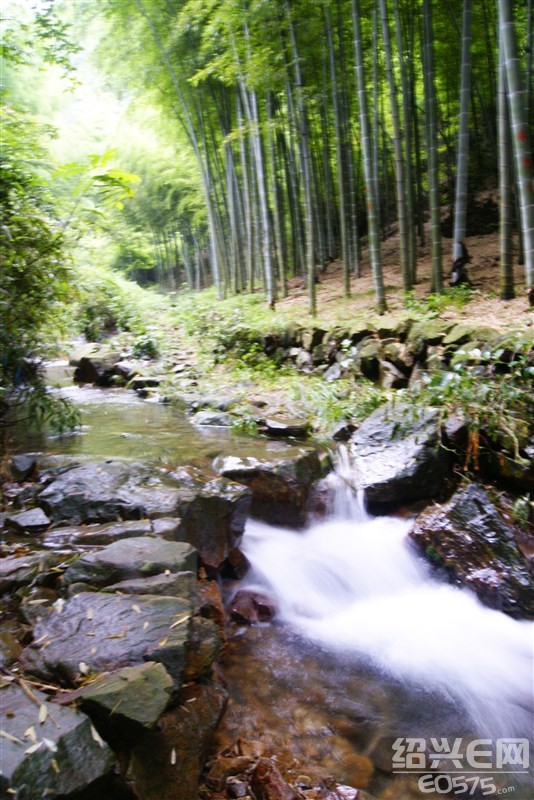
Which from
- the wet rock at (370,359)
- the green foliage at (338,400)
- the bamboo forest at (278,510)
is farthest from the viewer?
the wet rock at (370,359)

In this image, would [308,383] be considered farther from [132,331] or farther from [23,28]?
[132,331]

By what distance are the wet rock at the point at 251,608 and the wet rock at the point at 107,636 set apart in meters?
1.11

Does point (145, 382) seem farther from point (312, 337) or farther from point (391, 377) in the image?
point (391, 377)

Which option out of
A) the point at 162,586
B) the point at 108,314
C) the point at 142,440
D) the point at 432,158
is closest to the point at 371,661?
the point at 162,586

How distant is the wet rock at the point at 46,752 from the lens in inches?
46.7

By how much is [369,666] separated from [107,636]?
5.35 ft

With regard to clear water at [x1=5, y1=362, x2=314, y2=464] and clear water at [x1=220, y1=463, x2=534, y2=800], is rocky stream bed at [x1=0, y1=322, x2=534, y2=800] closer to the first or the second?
clear water at [x1=220, y1=463, x2=534, y2=800]

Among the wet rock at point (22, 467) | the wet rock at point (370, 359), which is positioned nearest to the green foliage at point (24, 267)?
the wet rock at point (22, 467)

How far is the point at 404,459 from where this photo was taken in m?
3.82

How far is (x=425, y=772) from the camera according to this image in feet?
6.75

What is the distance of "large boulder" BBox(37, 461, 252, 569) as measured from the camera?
2.92 meters

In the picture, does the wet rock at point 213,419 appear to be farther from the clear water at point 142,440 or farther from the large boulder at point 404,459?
the large boulder at point 404,459

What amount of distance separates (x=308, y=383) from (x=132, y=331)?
6354 millimetres

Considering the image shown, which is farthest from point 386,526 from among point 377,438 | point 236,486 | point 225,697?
point 225,697
